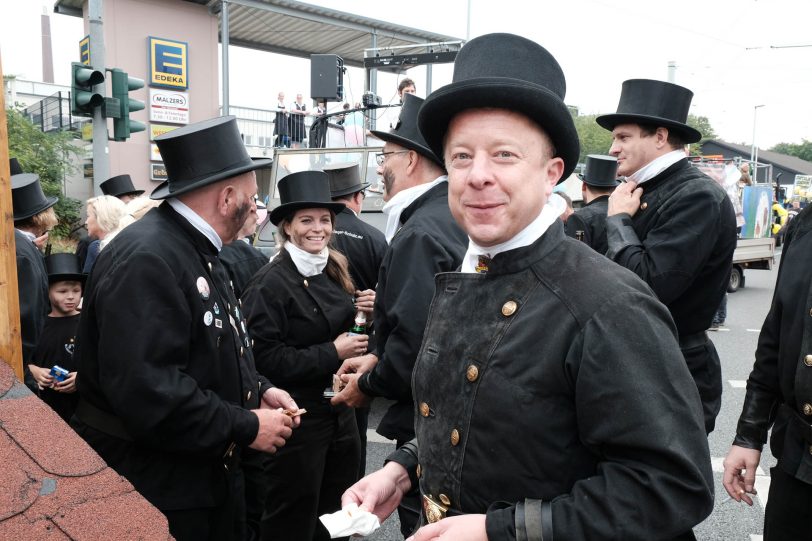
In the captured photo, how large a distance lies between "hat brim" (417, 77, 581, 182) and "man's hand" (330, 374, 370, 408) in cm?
174

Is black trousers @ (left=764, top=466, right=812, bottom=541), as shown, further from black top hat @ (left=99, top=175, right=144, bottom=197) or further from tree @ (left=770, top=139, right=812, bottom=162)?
tree @ (left=770, top=139, right=812, bottom=162)

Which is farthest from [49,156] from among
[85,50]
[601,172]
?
[601,172]

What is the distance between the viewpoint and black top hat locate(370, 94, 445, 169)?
335cm

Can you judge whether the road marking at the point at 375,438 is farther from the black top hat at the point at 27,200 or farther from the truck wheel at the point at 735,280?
the truck wheel at the point at 735,280

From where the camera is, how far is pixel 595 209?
5.40 meters

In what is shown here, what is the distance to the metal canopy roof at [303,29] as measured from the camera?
20688mm

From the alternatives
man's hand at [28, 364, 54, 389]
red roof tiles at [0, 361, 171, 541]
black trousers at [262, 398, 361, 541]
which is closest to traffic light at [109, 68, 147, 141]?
man's hand at [28, 364, 54, 389]

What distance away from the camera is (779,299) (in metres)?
2.48

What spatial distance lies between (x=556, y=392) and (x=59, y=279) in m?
4.30

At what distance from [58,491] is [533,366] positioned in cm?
123

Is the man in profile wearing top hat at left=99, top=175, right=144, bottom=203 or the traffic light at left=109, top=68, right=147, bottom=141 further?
the traffic light at left=109, top=68, right=147, bottom=141

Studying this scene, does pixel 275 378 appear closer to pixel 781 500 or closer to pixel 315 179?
pixel 315 179

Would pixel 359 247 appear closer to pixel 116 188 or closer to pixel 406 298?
pixel 406 298

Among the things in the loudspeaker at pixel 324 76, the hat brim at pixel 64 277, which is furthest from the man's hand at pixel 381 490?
the loudspeaker at pixel 324 76
